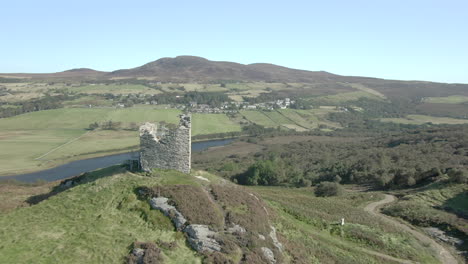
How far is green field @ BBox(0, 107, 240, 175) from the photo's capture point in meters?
89.1

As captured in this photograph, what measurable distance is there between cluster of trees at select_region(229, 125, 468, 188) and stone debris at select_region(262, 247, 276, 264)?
32.0 meters

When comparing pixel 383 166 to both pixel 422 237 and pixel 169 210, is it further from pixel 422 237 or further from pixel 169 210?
pixel 169 210

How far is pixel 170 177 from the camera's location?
24047 mm

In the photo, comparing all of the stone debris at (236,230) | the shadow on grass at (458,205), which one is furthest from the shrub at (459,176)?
the stone debris at (236,230)

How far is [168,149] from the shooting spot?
83.0 ft

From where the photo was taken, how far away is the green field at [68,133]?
8906 centimetres

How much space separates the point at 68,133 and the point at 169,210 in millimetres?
109302

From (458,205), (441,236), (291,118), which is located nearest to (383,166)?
(458,205)

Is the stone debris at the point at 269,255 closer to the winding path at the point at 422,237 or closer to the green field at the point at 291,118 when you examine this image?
the winding path at the point at 422,237

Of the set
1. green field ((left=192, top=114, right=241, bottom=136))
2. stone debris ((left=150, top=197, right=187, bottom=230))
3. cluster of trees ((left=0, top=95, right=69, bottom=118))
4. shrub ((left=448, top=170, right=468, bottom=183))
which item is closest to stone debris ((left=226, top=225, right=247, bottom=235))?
stone debris ((left=150, top=197, right=187, bottom=230))

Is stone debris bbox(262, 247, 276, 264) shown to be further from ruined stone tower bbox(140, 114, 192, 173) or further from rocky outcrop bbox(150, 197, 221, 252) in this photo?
ruined stone tower bbox(140, 114, 192, 173)

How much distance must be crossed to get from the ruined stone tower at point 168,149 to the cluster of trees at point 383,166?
109ft

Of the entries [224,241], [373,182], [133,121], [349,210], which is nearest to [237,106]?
[133,121]

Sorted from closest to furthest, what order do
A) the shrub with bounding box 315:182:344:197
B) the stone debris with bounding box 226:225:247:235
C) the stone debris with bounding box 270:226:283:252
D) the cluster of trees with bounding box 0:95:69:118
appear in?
1. the stone debris with bounding box 226:225:247:235
2. the stone debris with bounding box 270:226:283:252
3. the shrub with bounding box 315:182:344:197
4. the cluster of trees with bounding box 0:95:69:118
